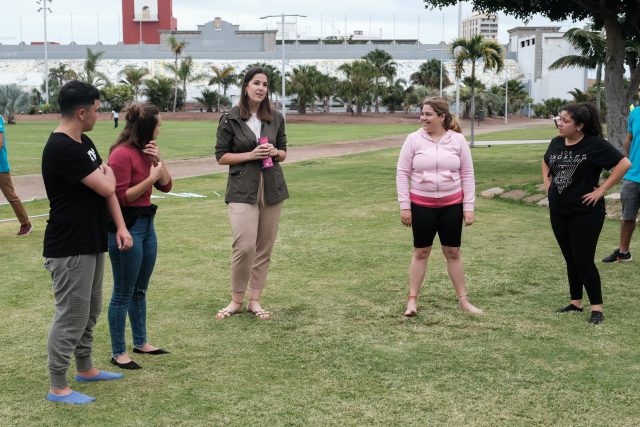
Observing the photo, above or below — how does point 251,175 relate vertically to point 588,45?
below

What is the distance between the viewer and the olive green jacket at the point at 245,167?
621 centimetres

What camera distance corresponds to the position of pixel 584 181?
618 cm

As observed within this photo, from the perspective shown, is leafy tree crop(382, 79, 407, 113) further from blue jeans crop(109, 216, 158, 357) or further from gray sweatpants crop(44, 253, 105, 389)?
gray sweatpants crop(44, 253, 105, 389)

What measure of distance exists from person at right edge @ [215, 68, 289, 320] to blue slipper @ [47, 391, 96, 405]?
1.88 m

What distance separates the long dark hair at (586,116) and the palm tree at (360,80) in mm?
69539

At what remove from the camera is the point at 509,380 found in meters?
4.86

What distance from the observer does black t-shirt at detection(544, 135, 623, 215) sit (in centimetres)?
617

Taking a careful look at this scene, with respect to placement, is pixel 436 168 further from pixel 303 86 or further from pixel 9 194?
pixel 303 86

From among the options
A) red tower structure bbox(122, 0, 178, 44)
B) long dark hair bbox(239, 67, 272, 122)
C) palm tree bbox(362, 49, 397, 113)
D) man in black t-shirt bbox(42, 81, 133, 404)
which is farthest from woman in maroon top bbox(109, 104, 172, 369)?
red tower structure bbox(122, 0, 178, 44)

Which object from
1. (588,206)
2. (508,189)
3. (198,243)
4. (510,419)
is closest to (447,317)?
(588,206)

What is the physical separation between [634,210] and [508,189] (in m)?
6.03

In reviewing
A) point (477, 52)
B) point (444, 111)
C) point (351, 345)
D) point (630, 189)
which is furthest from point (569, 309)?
point (477, 52)

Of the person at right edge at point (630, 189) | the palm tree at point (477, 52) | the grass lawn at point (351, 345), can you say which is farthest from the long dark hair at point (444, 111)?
the palm tree at point (477, 52)

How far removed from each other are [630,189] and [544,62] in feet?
330
